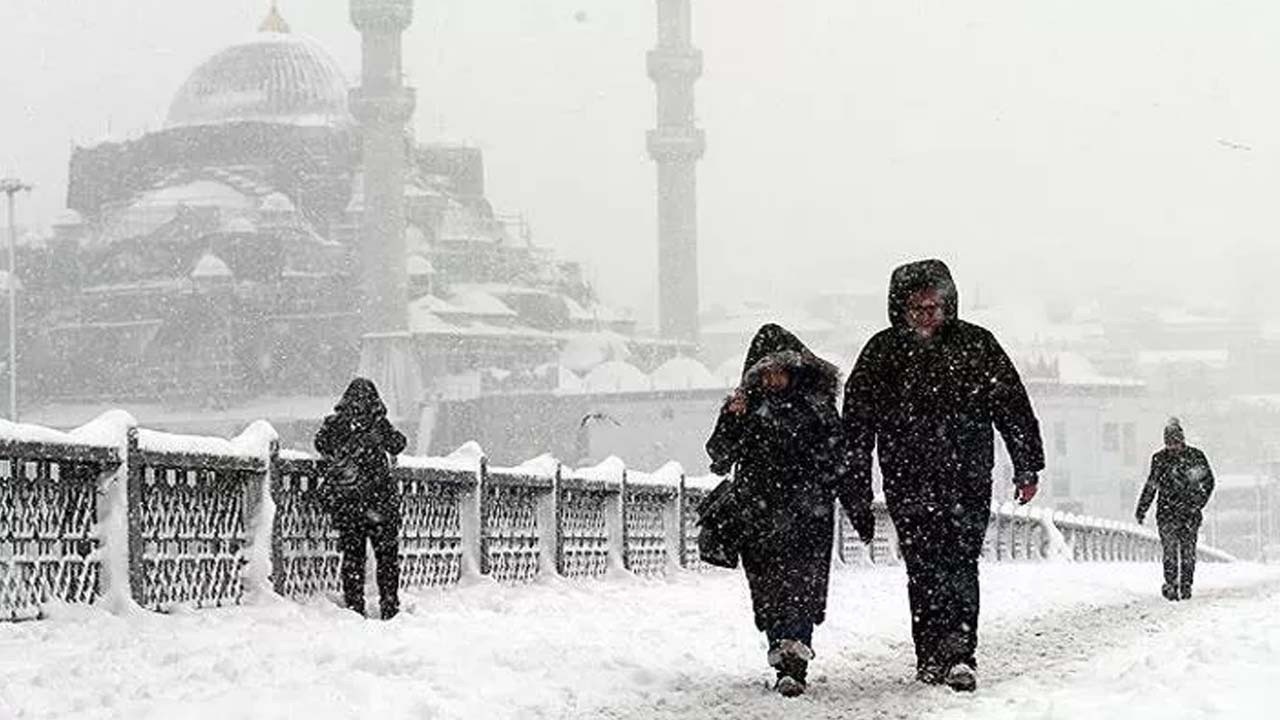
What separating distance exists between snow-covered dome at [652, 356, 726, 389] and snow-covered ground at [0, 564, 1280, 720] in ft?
220

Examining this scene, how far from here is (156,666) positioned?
21.7 feet

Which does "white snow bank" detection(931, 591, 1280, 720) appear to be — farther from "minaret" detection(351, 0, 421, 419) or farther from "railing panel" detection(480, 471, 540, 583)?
"minaret" detection(351, 0, 421, 419)

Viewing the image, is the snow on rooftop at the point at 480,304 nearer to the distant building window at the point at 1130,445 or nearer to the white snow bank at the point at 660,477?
the distant building window at the point at 1130,445

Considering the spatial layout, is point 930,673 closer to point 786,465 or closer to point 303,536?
point 786,465

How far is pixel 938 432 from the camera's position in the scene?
663 centimetres

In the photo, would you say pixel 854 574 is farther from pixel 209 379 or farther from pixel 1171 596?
pixel 209 379

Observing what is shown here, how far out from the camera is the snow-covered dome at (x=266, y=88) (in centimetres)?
9212

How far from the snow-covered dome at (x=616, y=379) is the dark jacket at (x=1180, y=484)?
65.0 meters

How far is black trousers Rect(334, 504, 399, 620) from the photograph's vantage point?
372 inches

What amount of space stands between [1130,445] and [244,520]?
77.3 meters

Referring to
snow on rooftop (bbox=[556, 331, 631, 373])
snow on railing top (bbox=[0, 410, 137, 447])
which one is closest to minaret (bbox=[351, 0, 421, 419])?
snow on rooftop (bbox=[556, 331, 631, 373])

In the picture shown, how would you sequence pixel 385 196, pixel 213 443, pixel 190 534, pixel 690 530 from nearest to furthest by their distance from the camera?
1. pixel 190 534
2. pixel 213 443
3. pixel 690 530
4. pixel 385 196

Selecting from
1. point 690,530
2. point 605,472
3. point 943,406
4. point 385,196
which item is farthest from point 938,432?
point 385,196

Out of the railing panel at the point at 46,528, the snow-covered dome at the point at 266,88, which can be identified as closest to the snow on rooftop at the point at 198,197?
the snow-covered dome at the point at 266,88
